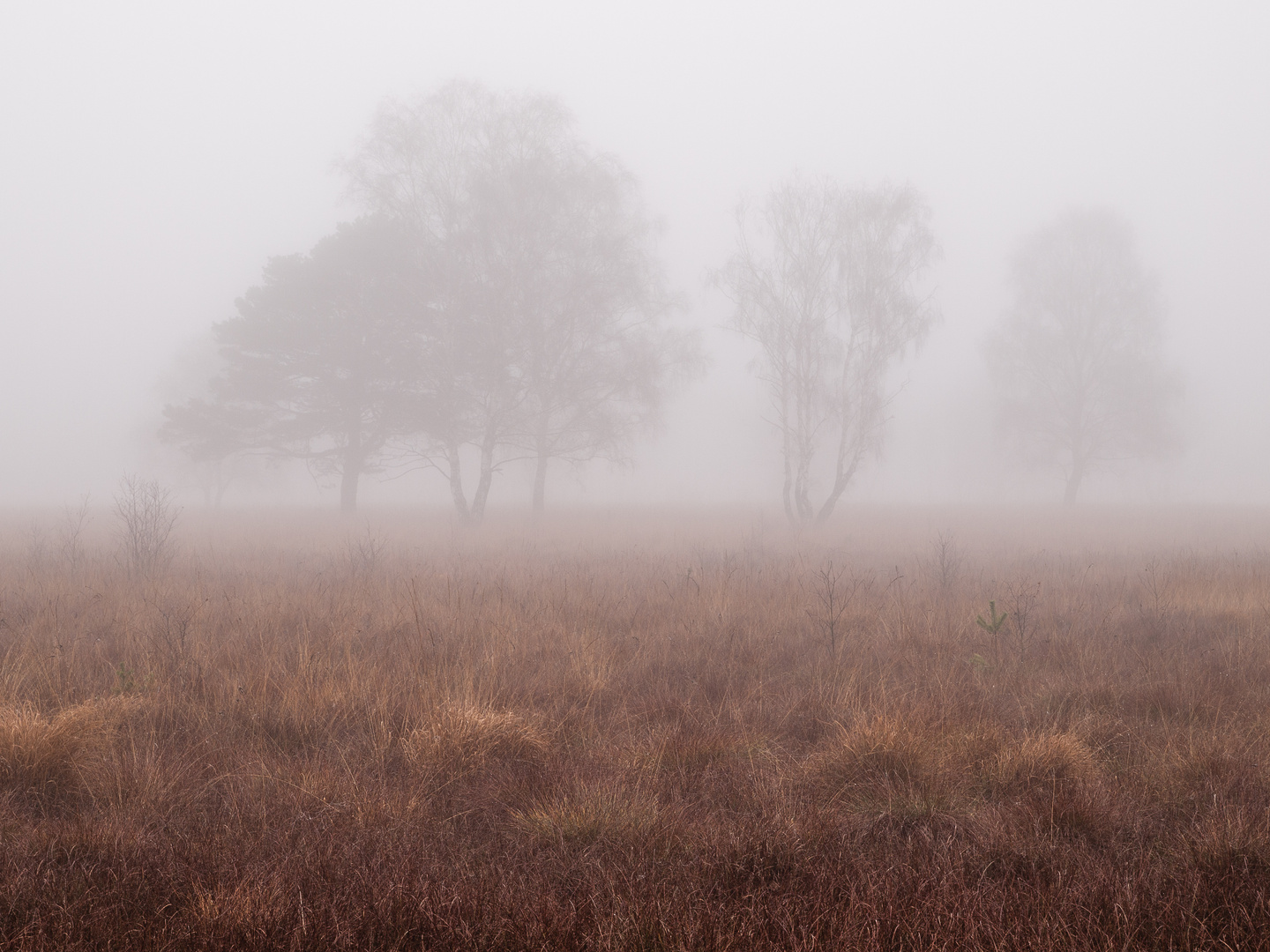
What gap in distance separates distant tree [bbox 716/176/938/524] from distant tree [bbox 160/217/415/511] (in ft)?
34.9

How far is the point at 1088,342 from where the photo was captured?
25.9 metres

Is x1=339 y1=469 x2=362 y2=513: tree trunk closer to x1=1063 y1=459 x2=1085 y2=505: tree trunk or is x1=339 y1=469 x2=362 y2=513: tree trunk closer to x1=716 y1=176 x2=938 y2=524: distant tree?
x1=716 y1=176 x2=938 y2=524: distant tree

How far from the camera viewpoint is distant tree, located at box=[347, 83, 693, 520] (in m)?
17.0

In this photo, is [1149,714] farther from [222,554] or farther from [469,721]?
[222,554]

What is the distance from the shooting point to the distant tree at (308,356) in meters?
19.3

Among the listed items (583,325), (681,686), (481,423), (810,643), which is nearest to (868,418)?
(583,325)

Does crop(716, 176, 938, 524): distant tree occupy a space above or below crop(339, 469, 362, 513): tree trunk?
above

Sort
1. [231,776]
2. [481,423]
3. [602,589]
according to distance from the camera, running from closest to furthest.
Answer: [231,776], [602,589], [481,423]

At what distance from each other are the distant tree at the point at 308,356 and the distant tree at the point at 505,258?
1.69 metres

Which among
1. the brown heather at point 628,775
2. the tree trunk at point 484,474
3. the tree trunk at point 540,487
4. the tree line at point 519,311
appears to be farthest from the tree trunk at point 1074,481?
the brown heather at point 628,775

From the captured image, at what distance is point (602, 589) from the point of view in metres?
6.61

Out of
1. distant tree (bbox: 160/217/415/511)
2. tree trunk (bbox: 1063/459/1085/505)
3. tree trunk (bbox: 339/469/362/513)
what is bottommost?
tree trunk (bbox: 339/469/362/513)

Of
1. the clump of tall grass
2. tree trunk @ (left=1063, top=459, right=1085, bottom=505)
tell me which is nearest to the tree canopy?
the clump of tall grass

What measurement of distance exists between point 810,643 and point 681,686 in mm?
1403
